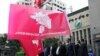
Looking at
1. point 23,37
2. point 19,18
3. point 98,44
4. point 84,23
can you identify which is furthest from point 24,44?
point 84,23

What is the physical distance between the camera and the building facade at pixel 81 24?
61.2 metres

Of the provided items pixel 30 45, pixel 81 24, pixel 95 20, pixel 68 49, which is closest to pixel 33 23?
pixel 30 45

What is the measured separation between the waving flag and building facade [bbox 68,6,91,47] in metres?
47.9

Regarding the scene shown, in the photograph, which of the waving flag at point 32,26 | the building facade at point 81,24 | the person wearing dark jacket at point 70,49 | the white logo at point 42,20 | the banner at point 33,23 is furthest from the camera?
the building facade at point 81,24

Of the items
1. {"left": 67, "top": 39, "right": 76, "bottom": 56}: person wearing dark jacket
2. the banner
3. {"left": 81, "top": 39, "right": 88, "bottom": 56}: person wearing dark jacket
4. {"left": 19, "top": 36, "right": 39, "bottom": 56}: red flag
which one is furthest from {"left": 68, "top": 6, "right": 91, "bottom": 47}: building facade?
{"left": 19, "top": 36, "right": 39, "bottom": 56}: red flag

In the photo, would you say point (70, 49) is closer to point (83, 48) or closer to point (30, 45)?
point (83, 48)

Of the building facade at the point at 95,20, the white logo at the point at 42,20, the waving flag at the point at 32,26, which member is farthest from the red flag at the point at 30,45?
the building facade at the point at 95,20

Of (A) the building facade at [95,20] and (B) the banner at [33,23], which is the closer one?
(B) the banner at [33,23]

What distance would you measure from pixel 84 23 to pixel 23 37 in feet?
170

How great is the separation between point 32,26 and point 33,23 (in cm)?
12

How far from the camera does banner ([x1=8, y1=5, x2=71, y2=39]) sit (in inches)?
452

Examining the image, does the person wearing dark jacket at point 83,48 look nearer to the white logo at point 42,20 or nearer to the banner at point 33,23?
the banner at point 33,23

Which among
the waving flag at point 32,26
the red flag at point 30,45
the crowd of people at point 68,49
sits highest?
the waving flag at point 32,26

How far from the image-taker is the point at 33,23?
1172 cm
